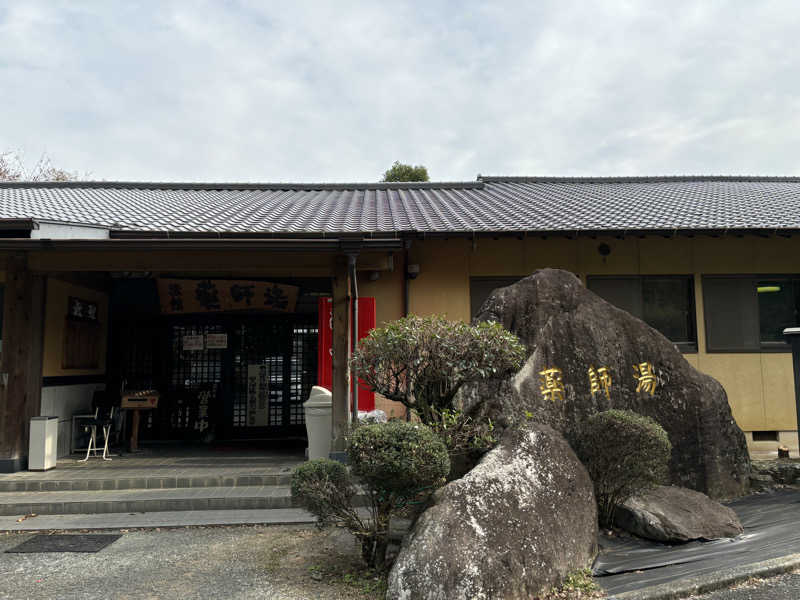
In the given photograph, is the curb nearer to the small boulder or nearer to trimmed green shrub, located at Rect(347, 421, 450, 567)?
the small boulder

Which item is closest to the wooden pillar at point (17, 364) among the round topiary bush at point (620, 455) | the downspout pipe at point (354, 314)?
the downspout pipe at point (354, 314)

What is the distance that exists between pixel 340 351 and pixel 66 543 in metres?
3.76

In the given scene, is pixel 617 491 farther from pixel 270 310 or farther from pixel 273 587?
pixel 270 310

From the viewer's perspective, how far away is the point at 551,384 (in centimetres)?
583

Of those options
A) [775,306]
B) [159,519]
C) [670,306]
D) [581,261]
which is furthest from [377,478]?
[775,306]

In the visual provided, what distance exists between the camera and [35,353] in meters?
7.84

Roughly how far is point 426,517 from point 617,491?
92.3 inches

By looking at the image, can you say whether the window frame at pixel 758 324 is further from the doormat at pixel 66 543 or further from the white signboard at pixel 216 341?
the doormat at pixel 66 543

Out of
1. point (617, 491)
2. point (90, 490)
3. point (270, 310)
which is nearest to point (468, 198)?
point (270, 310)

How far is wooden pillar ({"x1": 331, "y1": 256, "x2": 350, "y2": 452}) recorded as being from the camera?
751 cm

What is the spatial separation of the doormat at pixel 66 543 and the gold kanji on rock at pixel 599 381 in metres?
5.31

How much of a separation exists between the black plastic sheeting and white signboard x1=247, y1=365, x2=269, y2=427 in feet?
24.4

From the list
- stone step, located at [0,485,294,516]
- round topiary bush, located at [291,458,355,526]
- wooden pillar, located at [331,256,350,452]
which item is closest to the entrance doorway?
wooden pillar, located at [331,256,350,452]

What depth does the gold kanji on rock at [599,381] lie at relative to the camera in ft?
19.5
